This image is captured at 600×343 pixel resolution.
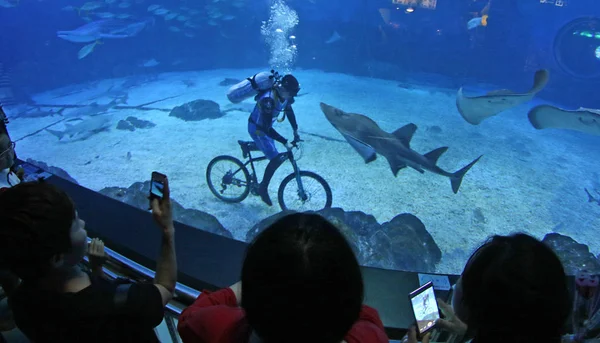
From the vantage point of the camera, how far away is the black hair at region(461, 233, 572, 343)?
76 cm

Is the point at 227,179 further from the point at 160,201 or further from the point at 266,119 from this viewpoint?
the point at 160,201

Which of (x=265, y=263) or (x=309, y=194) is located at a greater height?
(x=265, y=263)

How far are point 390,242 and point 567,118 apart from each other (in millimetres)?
6262

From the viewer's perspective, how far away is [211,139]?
305 inches

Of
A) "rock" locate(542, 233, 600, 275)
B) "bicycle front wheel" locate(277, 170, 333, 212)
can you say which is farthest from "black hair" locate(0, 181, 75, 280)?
"rock" locate(542, 233, 600, 275)

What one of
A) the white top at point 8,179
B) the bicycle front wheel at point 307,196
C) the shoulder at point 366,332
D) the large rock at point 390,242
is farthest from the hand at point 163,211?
the bicycle front wheel at point 307,196

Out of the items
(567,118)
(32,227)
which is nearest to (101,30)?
(32,227)

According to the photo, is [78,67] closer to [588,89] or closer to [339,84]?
[339,84]

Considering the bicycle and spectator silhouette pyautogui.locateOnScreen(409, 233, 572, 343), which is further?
the bicycle

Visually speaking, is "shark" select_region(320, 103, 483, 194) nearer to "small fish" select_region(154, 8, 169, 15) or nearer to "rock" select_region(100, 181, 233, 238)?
"rock" select_region(100, 181, 233, 238)

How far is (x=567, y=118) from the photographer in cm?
684

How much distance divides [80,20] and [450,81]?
2440 centimetres

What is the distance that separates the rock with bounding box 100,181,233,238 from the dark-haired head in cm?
262

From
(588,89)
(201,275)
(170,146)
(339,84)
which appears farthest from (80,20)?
(588,89)
